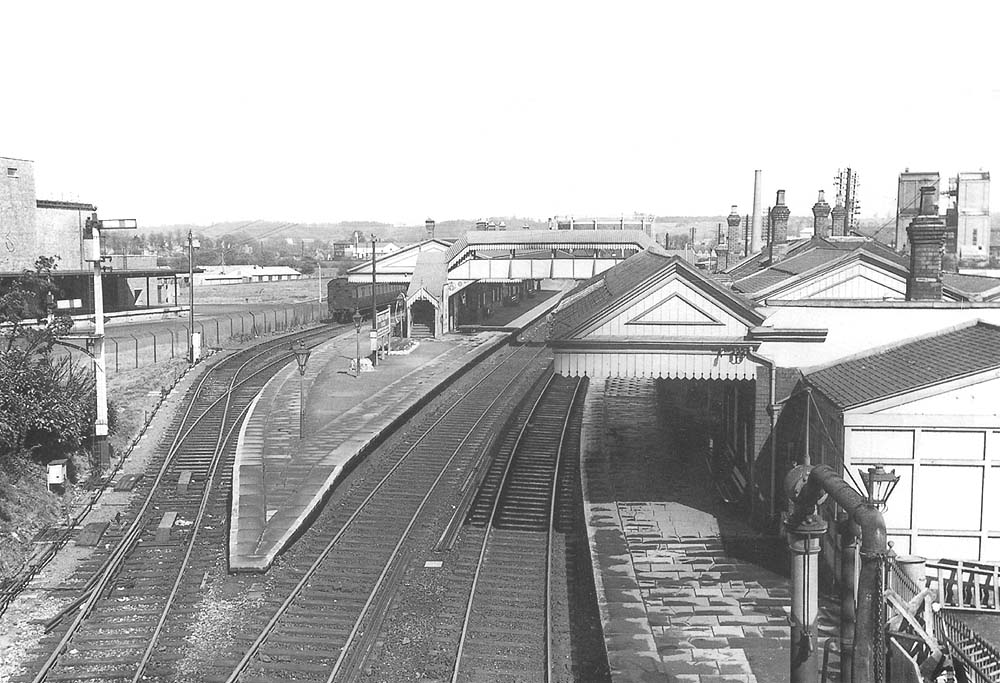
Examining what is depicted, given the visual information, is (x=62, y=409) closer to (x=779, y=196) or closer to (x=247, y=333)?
(x=247, y=333)

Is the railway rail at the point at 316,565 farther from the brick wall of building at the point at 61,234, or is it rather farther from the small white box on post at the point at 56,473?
the brick wall of building at the point at 61,234

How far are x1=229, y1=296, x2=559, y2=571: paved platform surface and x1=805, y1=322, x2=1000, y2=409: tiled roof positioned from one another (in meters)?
8.94

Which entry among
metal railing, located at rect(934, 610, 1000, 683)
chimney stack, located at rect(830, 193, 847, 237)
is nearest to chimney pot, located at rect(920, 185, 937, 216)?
metal railing, located at rect(934, 610, 1000, 683)

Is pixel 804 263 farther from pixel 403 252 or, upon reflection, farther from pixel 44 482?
pixel 403 252

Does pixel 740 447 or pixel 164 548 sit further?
pixel 740 447

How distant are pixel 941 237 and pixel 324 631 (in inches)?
466

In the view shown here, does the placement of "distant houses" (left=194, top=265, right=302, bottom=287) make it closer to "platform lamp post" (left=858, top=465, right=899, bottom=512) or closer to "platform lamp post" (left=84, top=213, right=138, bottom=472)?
"platform lamp post" (left=84, top=213, right=138, bottom=472)

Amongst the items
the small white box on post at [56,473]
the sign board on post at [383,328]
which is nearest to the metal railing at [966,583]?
the small white box on post at [56,473]

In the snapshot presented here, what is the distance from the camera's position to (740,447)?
18.1 m

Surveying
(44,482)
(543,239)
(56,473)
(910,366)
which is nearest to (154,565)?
(56,473)

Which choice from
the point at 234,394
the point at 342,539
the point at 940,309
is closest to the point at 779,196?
the point at 234,394

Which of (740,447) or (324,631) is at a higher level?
(740,447)

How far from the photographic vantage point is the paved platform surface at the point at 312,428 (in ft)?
54.5

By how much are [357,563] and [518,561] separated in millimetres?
2608
